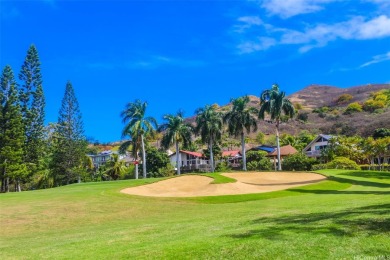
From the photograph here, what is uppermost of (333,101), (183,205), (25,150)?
(333,101)

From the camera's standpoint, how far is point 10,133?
50219 mm

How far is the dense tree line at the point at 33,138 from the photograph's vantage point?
50.4 m

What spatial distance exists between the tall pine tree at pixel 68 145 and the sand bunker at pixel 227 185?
3332 centimetres

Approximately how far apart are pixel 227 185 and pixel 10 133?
34.2 metres

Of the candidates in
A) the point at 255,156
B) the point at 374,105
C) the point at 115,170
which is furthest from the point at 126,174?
the point at 374,105

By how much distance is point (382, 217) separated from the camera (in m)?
10.1

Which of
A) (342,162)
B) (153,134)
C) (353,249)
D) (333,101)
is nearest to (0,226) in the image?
(353,249)

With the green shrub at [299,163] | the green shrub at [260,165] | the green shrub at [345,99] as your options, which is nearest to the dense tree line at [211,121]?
the green shrub at [299,163]

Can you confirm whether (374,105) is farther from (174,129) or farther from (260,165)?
(174,129)

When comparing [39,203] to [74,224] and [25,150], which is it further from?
[25,150]

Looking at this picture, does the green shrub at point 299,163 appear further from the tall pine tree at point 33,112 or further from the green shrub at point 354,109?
the green shrub at point 354,109

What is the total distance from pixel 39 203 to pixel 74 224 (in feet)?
23.9

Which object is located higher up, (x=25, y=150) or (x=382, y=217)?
(x=25, y=150)

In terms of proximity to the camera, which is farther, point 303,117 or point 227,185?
point 303,117
